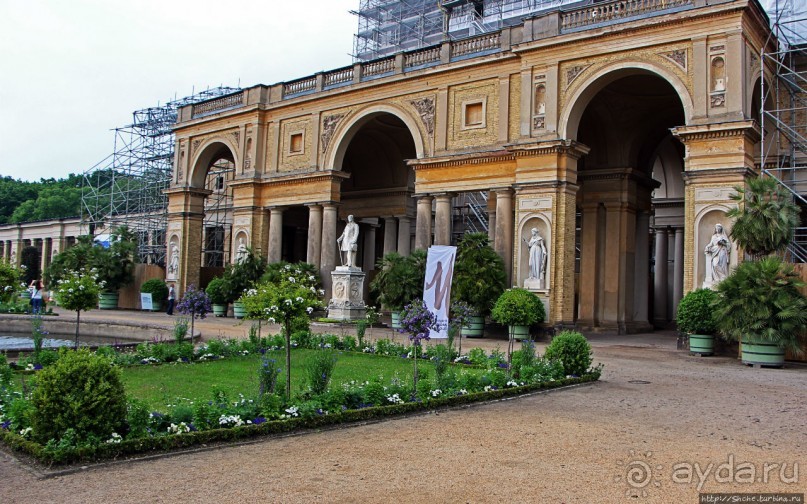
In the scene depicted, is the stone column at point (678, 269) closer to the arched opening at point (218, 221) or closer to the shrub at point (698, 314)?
the shrub at point (698, 314)

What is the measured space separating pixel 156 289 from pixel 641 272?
22.3 m

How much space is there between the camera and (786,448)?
7152 millimetres

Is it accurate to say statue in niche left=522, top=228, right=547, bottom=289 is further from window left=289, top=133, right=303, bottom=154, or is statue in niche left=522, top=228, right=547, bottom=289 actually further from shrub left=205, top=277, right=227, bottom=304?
shrub left=205, top=277, right=227, bottom=304

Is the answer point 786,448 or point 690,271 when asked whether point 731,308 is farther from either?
point 786,448

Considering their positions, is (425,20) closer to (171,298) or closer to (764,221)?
(171,298)

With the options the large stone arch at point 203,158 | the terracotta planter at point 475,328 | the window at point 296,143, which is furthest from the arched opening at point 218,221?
the terracotta planter at point 475,328

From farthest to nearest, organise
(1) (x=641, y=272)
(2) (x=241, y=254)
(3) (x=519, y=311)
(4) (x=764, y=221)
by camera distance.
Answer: (2) (x=241, y=254)
(1) (x=641, y=272)
(3) (x=519, y=311)
(4) (x=764, y=221)

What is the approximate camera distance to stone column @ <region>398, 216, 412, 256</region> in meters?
31.6

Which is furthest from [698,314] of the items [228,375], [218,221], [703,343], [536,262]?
[218,221]

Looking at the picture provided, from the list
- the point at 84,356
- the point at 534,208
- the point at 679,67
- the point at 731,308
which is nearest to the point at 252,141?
the point at 534,208

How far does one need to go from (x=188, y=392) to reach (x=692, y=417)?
269 inches

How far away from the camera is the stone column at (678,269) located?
A: 2692 cm

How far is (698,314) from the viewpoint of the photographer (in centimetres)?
1700

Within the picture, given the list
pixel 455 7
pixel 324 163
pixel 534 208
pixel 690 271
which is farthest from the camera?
pixel 455 7
